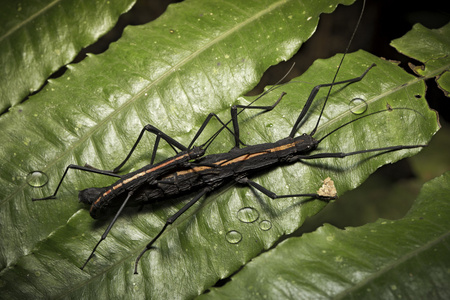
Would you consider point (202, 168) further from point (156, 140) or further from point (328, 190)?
point (328, 190)

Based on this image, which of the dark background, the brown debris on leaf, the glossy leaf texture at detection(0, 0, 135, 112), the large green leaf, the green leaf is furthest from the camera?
the dark background

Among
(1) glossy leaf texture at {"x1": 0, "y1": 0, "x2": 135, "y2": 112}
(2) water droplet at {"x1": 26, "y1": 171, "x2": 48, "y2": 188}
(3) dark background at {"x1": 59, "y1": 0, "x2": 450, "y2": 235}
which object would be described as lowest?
(3) dark background at {"x1": 59, "y1": 0, "x2": 450, "y2": 235}

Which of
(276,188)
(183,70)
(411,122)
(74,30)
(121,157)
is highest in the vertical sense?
(74,30)

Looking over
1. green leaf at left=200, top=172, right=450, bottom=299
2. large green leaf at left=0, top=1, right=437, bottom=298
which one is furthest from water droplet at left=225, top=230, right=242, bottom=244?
green leaf at left=200, top=172, right=450, bottom=299

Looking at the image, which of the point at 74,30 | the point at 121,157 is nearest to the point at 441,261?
the point at 121,157

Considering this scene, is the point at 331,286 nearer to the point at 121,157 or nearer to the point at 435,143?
the point at 121,157

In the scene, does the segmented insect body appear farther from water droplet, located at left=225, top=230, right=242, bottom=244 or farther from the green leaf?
the green leaf

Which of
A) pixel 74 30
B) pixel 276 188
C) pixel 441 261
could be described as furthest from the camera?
A: pixel 74 30

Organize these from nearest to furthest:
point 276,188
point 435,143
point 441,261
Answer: point 441,261, point 276,188, point 435,143
